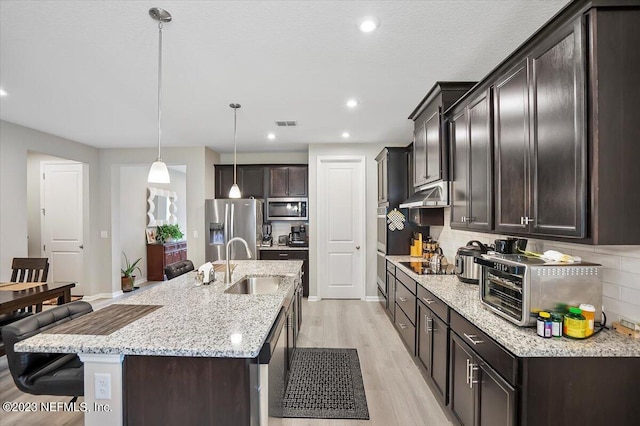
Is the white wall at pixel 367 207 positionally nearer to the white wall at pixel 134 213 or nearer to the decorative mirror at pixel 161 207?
the white wall at pixel 134 213

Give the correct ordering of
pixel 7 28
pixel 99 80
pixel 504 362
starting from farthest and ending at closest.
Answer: pixel 99 80
pixel 7 28
pixel 504 362

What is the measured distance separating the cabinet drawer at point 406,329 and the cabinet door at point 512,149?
1.47 m

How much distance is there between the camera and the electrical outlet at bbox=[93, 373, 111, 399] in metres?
1.38

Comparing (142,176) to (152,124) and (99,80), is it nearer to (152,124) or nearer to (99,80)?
(152,124)

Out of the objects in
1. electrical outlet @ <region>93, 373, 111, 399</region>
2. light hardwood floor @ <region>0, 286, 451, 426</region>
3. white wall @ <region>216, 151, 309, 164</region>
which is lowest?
light hardwood floor @ <region>0, 286, 451, 426</region>

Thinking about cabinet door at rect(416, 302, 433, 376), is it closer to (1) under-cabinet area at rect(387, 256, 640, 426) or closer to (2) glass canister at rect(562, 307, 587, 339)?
(1) under-cabinet area at rect(387, 256, 640, 426)

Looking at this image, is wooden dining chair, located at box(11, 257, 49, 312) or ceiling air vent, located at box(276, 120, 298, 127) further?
ceiling air vent, located at box(276, 120, 298, 127)

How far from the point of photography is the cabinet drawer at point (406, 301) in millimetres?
3041

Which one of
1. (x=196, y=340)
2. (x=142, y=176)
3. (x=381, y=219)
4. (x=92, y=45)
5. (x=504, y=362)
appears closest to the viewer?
(x=196, y=340)

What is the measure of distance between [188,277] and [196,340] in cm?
165

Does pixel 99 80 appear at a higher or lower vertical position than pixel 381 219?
higher

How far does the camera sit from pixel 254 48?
7.37 ft

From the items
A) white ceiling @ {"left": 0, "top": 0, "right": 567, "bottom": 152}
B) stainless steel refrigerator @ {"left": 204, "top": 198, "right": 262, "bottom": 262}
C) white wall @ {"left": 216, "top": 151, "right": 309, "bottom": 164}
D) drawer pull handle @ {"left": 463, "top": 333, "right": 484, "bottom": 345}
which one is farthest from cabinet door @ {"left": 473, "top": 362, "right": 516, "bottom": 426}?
white wall @ {"left": 216, "top": 151, "right": 309, "bottom": 164}

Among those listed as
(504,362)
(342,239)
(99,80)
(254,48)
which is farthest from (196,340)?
(342,239)
